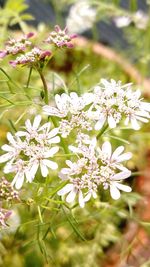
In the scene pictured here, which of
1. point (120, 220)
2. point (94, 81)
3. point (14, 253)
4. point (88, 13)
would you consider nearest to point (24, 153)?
point (14, 253)

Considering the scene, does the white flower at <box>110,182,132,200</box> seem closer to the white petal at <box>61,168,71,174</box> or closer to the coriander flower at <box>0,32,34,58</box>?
Answer: the white petal at <box>61,168,71,174</box>

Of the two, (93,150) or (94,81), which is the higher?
(94,81)

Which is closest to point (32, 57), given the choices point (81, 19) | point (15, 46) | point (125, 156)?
point (15, 46)

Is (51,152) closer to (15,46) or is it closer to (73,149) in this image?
(73,149)

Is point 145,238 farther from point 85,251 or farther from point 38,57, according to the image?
point 38,57

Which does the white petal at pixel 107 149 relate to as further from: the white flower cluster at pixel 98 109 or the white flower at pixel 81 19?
the white flower at pixel 81 19
